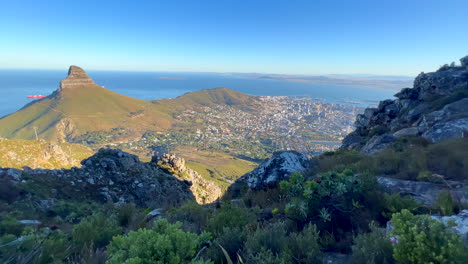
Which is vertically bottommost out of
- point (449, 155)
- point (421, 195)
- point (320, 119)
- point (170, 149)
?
point (170, 149)

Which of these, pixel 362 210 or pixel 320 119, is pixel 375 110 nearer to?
pixel 362 210

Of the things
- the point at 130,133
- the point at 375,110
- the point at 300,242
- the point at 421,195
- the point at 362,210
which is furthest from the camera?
the point at 130,133

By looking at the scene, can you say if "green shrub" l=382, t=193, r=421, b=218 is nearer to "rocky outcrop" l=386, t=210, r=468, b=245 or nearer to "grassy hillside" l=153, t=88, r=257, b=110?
"rocky outcrop" l=386, t=210, r=468, b=245

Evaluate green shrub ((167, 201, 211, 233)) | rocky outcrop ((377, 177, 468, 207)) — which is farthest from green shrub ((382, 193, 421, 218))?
green shrub ((167, 201, 211, 233))

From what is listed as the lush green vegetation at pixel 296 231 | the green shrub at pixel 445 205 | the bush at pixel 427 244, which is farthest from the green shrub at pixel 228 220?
the green shrub at pixel 445 205

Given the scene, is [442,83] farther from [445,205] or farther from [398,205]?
[398,205]

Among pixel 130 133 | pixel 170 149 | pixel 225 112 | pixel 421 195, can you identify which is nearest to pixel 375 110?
pixel 421 195

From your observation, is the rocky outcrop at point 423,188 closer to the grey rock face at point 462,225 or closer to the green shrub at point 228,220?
the grey rock face at point 462,225
